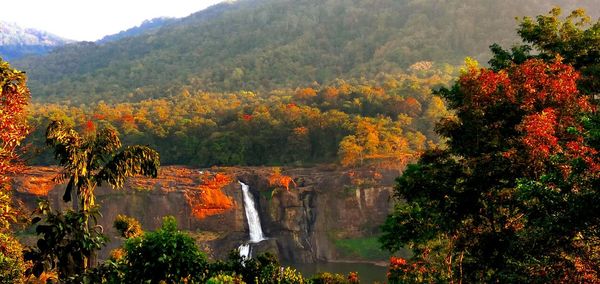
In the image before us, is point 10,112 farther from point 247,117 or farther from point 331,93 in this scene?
point 331,93

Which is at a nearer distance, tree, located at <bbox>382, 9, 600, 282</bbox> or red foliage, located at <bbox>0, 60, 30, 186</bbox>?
tree, located at <bbox>382, 9, 600, 282</bbox>

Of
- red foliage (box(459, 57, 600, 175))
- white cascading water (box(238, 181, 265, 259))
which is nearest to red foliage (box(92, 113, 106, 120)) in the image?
white cascading water (box(238, 181, 265, 259))

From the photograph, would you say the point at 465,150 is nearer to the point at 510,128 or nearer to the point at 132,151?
the point at 510,128

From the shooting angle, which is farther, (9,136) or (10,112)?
(10,112)

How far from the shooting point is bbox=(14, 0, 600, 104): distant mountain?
5256 inches

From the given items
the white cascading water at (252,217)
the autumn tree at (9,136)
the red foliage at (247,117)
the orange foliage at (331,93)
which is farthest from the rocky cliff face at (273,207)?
the autumn tree at (9,136)

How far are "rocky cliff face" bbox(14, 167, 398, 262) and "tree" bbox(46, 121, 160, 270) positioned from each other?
130 feet

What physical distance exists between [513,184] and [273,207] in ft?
143

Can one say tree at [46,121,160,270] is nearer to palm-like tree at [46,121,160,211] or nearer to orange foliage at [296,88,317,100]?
palm-like tree at [46,121,160,211]

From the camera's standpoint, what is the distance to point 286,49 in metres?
151

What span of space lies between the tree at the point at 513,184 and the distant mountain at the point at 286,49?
102 metres

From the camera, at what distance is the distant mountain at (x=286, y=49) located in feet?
438

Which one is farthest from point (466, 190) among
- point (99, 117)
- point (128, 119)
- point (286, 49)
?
point (286, 49)

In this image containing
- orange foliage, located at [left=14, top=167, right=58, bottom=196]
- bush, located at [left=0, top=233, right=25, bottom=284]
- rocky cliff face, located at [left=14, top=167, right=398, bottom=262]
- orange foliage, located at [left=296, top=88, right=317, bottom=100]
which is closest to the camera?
bush, located at [left=0, top=233, right=25, bottom=284]
